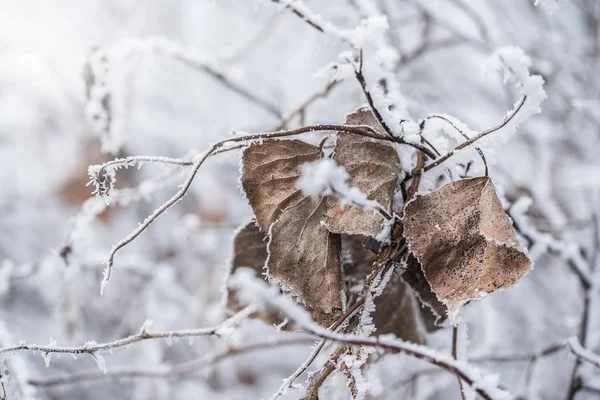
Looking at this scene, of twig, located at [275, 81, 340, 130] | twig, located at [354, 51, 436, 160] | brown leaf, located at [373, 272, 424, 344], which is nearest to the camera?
twig, located at [354, 51, 436, 160]

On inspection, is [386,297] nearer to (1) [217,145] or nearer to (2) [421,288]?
(2) [421,288]

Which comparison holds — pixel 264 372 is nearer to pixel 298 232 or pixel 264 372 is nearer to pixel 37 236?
pixel 37 236

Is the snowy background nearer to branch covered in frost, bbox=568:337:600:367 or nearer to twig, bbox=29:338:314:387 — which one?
twig, bbox=29:338:314:387

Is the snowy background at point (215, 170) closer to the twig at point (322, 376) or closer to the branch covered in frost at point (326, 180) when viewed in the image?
the twig at point (322, 376)

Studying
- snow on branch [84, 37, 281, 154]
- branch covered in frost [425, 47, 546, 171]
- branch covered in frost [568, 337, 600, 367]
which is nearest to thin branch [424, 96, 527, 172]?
branch covered in frost [425, 47, 546, 171]

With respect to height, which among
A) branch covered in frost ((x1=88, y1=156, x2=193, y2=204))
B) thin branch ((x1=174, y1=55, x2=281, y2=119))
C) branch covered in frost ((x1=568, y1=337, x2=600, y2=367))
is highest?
thin branch ((x1=174, y1=55, x2=281, y2=119))

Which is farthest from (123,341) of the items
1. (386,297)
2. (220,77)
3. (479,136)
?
(220,77)
